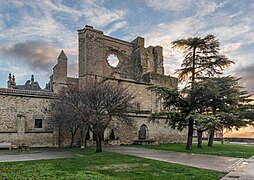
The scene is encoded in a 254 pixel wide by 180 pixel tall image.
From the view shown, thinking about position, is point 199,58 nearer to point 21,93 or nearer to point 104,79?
point 104,79

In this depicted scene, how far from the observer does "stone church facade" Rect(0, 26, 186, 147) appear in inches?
755

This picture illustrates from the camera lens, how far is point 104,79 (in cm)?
2514

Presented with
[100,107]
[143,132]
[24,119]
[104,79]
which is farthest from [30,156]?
[143,132]

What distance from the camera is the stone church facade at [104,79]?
62.9 ft

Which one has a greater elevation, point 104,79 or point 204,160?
point 104,79

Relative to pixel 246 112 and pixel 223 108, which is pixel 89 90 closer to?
pixel 223 108

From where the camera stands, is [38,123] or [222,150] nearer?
[222,150]

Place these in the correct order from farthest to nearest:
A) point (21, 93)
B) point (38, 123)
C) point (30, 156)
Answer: point (38, 123), point (21, 93), point (30, 156)

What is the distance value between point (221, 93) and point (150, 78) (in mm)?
12383

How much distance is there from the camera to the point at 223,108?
19.3 metres

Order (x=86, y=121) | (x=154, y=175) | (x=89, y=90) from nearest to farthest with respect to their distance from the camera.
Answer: (x=154, y=175), (x=86, y=121), (x=89, y=90)

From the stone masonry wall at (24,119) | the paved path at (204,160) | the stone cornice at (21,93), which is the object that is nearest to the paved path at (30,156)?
the paved path at (204,160)

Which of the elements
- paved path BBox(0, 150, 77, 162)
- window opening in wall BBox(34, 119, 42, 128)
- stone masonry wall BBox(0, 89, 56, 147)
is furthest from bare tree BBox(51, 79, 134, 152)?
window opening in wall BBox(34, 119, 42, 128)

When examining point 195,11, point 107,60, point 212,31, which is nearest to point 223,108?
point 212,31
